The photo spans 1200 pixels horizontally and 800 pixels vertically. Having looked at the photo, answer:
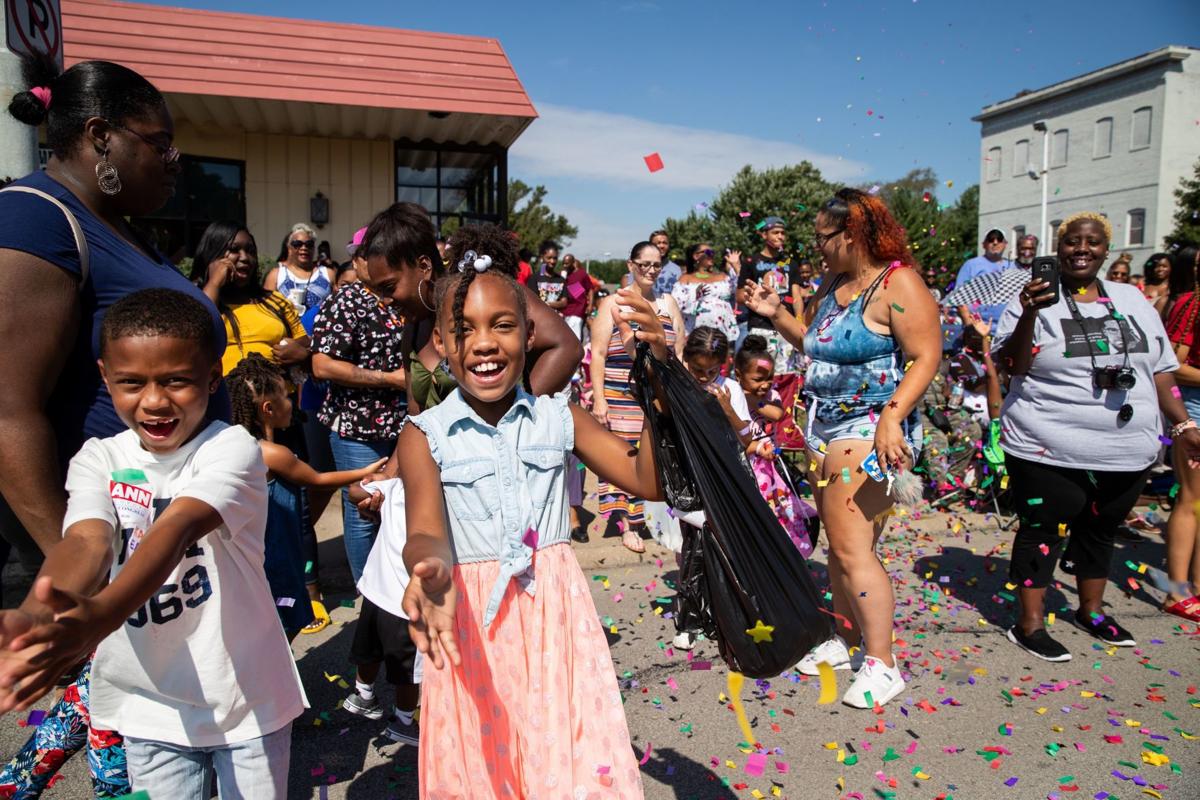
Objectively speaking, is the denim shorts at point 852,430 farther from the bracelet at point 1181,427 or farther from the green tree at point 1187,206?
the green tree at point 1187,206

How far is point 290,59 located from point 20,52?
7.36 m

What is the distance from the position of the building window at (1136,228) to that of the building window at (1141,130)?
2.59 metres

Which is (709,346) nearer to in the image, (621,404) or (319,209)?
(621,404)

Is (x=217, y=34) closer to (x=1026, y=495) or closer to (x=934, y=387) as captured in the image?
(x=934, y=387)

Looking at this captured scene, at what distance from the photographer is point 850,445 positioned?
12.5 feet

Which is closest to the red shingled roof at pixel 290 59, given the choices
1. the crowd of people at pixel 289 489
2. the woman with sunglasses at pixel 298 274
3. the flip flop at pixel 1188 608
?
the woman with sunglasses at pixel 298 274

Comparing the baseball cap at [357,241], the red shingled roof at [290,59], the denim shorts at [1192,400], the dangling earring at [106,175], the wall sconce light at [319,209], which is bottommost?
the denim shorts at [1192,400]

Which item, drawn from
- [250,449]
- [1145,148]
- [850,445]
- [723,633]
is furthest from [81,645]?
[1145,148]

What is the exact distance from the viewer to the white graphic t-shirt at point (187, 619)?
193cm

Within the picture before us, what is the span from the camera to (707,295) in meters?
8.65

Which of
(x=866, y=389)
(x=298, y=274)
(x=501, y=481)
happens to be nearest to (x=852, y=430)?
(x=866, y=389)

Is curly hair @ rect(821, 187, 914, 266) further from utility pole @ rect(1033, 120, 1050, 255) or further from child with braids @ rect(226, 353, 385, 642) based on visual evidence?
utility pole @ rect(1033, 120, 1050, 255)

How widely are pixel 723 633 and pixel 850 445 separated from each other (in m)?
1.85

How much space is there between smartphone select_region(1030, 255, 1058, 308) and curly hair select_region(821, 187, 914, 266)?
0.65 meters
